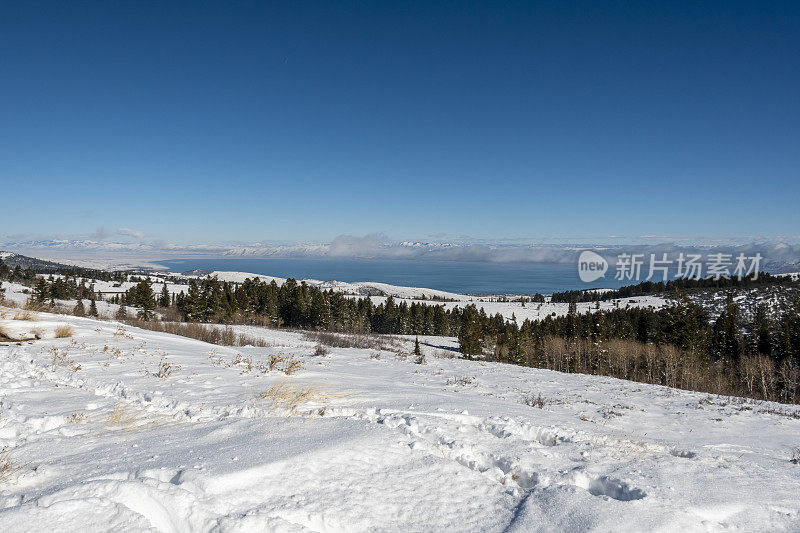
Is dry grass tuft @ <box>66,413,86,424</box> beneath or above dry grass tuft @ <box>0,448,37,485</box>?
beneath

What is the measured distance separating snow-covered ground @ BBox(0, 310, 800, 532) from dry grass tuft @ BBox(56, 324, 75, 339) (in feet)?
11.4

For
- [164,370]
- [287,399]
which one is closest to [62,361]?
[164,370]

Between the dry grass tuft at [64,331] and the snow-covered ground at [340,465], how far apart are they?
3.49 m


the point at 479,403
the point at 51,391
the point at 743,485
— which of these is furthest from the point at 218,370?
the point at 743,485

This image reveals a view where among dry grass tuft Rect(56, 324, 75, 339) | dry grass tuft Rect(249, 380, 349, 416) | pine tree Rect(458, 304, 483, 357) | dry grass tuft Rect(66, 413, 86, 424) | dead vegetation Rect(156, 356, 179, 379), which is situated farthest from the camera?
pine tree Rect(458, 304, 483, 357)

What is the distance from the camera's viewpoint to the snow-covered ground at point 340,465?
246 centimetres

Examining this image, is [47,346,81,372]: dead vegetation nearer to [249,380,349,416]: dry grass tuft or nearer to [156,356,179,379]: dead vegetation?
[156,356,179,379]: dead vegetation

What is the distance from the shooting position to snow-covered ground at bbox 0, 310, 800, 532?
8.07ft

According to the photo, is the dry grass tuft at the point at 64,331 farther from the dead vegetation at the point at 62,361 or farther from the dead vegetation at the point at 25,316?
the dead vegetation at the point at 62,361

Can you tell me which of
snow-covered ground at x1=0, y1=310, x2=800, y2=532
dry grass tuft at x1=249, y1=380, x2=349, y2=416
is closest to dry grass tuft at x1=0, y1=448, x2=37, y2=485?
snow-covered ground at x1=0, y1=310, x2=800, y2=532

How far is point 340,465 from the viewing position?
3.24 metres

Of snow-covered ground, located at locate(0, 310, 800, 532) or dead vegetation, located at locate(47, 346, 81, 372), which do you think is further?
dead vegetation, located at locate(47, 346, 81, 372)

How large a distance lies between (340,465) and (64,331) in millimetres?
10308

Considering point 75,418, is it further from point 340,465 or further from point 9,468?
point 340,465
